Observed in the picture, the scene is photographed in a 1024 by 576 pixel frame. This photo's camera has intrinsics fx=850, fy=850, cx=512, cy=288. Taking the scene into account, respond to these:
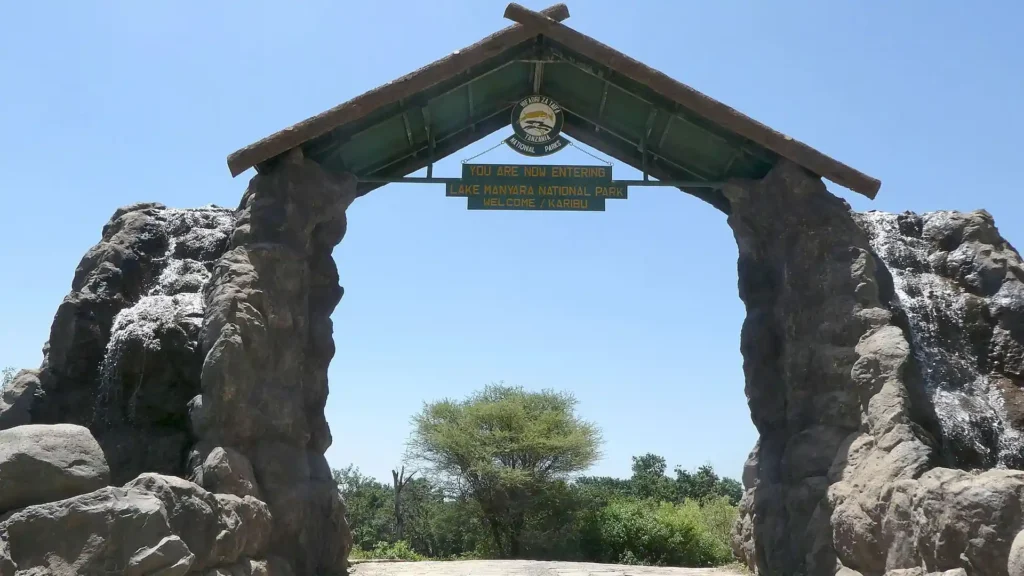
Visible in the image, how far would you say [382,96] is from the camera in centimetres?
1168

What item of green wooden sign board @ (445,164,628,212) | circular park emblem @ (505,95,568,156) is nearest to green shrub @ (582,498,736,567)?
green wooden sign board @ (445,164,628,212)

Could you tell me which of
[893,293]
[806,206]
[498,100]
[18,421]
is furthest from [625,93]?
[18,421]

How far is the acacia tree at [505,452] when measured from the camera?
986 inches

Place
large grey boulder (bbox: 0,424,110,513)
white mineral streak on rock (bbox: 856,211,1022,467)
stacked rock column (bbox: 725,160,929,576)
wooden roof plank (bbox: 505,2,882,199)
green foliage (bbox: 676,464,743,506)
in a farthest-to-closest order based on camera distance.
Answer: green foliage (bbox: 676,464,743,506), wooden roof plank (bbox: 505,2,882,199), white mineral streak on rock (bbox: 856,211,1022,467), stacked rock column (bbox: 725,160,929,576), large grey boulder (bbox: 0,424,110,513)

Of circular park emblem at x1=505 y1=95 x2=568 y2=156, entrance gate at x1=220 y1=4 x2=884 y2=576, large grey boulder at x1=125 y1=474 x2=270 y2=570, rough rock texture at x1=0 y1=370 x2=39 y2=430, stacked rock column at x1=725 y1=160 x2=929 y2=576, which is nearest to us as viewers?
large grey boulder at x1=125 y1=474 x2=270 y2=570

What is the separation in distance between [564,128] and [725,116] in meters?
3.23

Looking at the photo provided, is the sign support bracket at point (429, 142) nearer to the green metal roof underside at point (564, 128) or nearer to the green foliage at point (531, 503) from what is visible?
the green metal roof underside at point (564, 128)

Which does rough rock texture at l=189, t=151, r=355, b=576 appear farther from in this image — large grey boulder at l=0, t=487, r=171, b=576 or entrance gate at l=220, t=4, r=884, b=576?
large grey boulder at l=0, t=487, r=171, b=576

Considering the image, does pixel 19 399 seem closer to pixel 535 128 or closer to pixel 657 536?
pixel 535 128

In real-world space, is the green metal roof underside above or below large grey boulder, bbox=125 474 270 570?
above

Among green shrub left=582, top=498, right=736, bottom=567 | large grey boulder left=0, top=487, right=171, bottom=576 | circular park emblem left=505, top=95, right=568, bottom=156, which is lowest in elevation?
large grey boulder left=0, top=487, right=171, bottom=576

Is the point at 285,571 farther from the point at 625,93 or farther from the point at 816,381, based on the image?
the point at 625,93

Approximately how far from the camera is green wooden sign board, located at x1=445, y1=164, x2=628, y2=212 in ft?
42.5

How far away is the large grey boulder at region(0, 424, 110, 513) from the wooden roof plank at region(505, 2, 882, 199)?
7969mm
